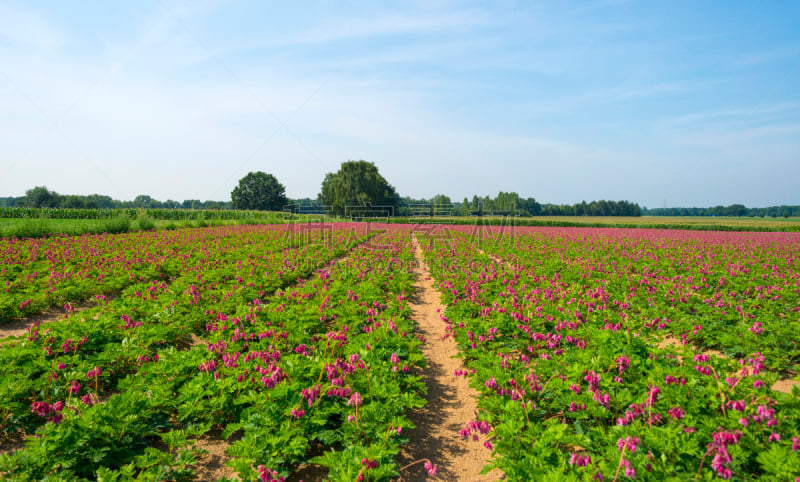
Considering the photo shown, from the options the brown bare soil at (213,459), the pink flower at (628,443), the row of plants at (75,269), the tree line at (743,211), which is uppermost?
the tree line at (743,211)

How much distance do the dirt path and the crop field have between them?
3 cm

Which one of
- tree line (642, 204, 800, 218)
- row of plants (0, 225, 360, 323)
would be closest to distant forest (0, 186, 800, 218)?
tree line (642, 204, 800, 218)

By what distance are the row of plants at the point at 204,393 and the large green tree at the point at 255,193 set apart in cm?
9788

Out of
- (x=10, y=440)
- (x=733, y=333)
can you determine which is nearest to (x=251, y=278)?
(x=10, y=440)

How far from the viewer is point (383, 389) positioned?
3818mm

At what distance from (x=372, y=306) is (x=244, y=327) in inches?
107

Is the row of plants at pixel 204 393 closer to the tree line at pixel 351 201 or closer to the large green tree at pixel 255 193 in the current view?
the tree line at pixel 351 201

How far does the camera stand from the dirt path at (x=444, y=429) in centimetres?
354

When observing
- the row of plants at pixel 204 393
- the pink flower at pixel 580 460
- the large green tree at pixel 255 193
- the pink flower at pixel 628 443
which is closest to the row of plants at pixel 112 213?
the row of plants at pixel 204 393

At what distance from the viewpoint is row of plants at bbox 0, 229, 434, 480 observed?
2.92 meters

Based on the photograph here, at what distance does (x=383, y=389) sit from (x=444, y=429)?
1203mm

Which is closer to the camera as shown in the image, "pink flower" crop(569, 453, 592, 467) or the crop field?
"pink flower" crop(569, 453, 592, 467)

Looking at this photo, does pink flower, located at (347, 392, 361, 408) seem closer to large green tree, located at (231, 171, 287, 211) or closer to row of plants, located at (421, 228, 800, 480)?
row of plants, located at (421, 228, 800, 480)

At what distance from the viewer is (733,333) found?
589 cm
